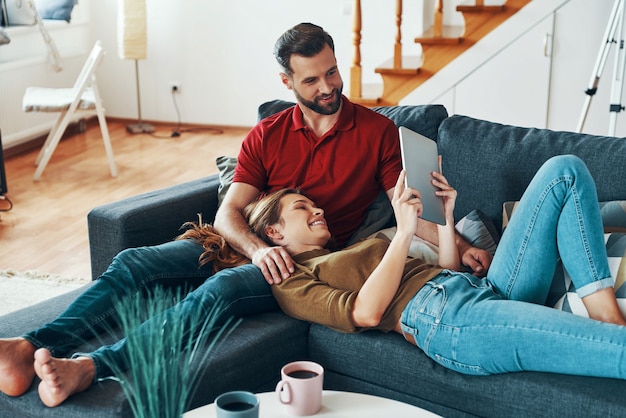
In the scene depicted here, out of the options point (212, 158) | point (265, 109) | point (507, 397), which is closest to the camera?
point (507, 397)

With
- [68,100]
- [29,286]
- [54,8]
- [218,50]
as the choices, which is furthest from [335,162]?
[54,8]

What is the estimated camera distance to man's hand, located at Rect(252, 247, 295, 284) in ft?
7.07

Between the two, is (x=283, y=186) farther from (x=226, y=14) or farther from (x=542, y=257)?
(x=226, y=14)

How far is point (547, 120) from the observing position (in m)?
4.88

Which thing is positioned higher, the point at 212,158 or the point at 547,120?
the point at 547,120

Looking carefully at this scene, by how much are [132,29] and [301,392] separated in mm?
4711

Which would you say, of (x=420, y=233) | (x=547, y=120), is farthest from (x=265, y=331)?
(x=547, y=120)

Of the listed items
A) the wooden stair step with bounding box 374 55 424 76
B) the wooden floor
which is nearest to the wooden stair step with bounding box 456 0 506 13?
the wooden stair step with bounding box 374 55 424 76

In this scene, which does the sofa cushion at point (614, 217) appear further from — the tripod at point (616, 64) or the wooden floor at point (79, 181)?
the wooden floor at point (79, 181)

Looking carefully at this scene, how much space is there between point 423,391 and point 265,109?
1.28 meters

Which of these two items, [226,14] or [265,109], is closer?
[265,109]

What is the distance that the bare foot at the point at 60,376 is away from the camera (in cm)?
171

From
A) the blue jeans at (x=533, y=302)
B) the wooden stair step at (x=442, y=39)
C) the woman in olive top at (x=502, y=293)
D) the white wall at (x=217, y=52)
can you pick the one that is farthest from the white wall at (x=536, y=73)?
the blue jeans at (x=533, y=302)

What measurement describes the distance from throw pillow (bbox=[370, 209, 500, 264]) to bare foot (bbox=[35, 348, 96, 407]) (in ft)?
3.17
